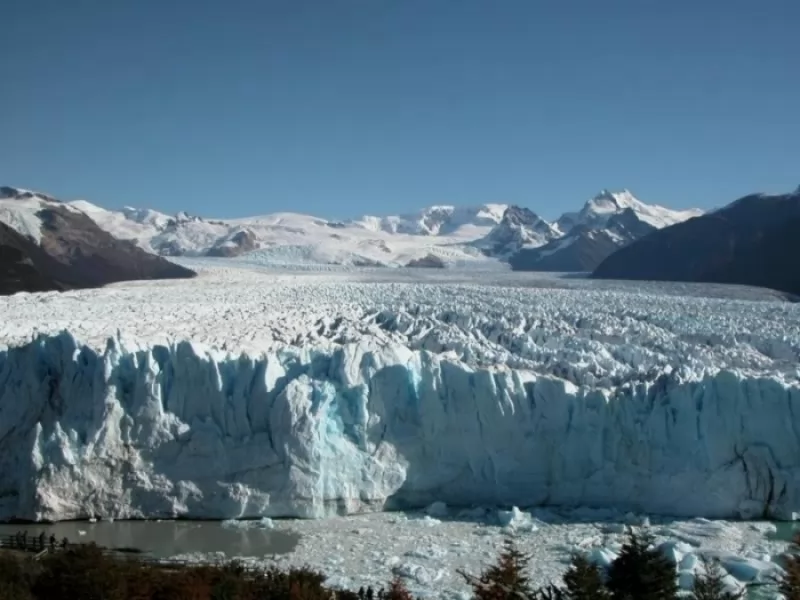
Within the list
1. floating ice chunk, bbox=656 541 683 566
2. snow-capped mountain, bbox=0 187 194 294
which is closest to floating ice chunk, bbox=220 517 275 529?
floating ice chunk, bbox=656 541 683 566

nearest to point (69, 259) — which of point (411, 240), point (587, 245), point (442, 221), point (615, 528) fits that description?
point (615, 528)

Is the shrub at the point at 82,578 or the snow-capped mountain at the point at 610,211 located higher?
the snow-capped mountain at the point at 610,211

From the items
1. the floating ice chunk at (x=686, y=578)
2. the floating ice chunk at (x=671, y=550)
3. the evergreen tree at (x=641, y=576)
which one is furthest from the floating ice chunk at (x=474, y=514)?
the evergreen tree at (x=641, y=576)

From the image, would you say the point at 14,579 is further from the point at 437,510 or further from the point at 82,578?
the point at 437,510

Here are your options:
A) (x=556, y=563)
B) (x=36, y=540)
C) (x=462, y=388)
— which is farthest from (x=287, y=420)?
(x=556, y=563)

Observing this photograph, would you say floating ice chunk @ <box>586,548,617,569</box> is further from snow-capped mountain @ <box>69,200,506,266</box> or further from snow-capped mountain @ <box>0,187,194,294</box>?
snow-capped mountain @ <box>69,200,506,266</box>

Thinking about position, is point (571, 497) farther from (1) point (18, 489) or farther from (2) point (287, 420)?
(1) point (18, 489)

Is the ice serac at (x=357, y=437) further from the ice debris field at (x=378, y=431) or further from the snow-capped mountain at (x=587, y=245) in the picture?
the snow-capped mountain at (x=587, y=245)
